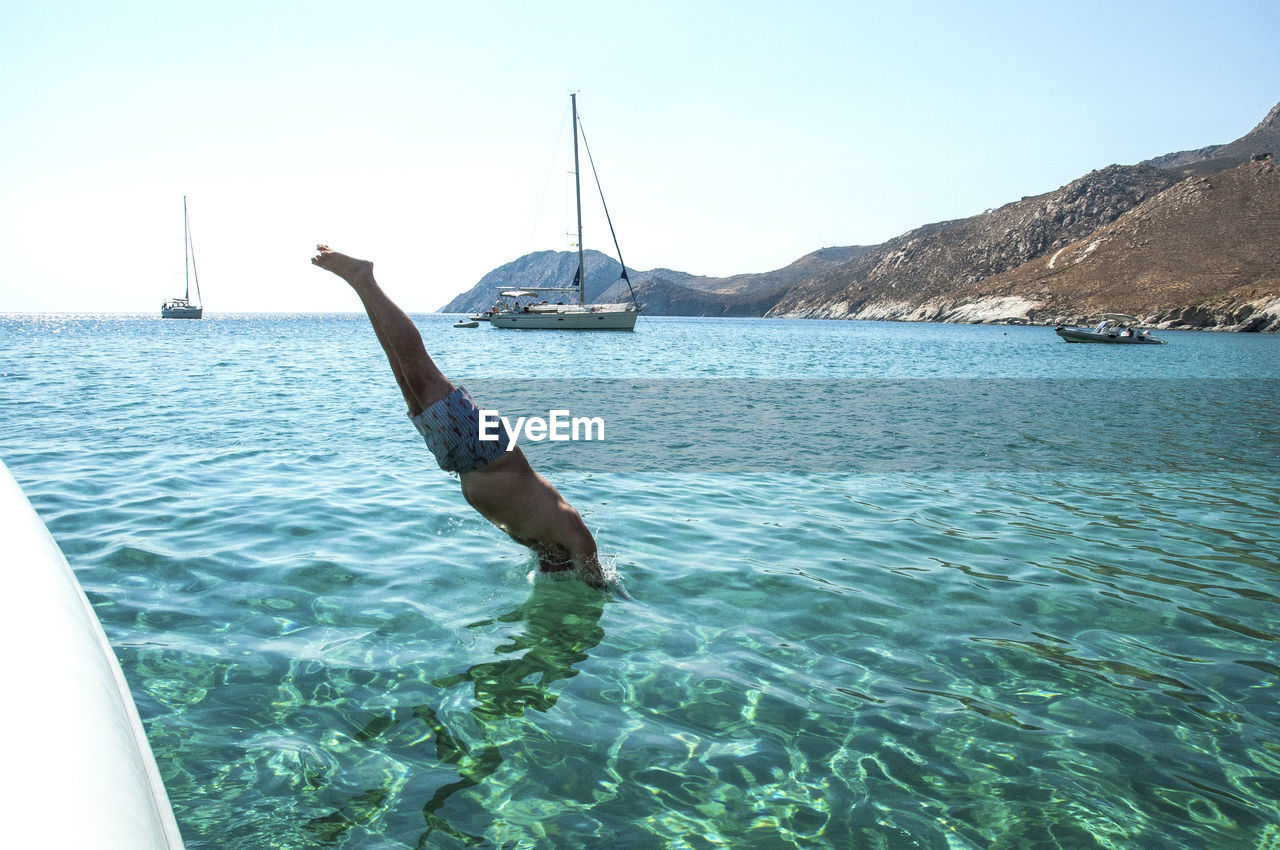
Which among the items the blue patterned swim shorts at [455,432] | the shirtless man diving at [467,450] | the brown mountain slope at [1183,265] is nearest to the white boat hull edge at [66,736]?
the shirtless man diving at [467,450]

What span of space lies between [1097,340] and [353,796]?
68.1 meters

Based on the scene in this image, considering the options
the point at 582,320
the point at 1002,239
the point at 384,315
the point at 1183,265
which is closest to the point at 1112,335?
the point at 582,320

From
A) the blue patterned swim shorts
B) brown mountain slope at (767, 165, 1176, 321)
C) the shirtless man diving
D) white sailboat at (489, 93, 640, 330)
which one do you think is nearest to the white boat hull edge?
the shirtless man diving

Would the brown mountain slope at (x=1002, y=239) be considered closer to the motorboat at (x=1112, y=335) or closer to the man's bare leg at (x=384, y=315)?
the motorboat at (x=1112, y=335)

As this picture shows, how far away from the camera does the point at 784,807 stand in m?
2.99

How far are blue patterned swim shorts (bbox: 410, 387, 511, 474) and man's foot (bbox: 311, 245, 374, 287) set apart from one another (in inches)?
33.7

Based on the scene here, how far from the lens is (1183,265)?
97.2 m

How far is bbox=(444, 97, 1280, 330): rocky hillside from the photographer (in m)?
87.8

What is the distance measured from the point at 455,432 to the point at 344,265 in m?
1.17

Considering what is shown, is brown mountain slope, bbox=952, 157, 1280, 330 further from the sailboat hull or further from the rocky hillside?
the sailboat hull

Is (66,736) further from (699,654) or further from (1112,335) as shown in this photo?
(1112,335)

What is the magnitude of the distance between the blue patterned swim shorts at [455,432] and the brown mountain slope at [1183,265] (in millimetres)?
96681

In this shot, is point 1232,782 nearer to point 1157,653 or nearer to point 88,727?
point 1157,653

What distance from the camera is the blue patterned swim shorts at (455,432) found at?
14.5 feet
